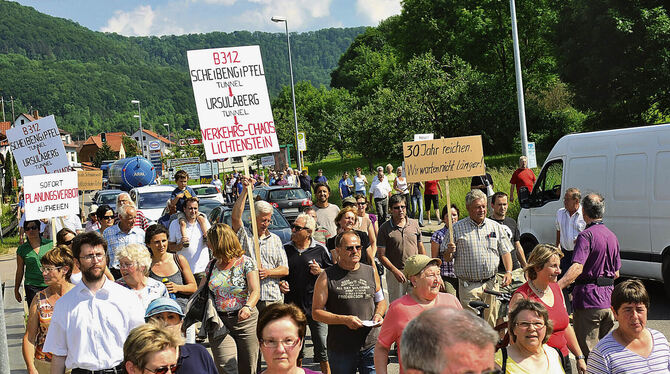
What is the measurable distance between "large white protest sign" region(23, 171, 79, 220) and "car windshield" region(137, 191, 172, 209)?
37.9 ft

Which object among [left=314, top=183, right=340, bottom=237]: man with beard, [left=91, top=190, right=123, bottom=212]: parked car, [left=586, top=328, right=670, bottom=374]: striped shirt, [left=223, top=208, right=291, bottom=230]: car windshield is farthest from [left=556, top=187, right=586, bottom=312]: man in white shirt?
[left=91, top=190, right=123, bottom=212]: parked car

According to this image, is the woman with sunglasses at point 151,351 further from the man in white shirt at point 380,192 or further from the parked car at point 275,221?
the man in white shirt at point 380,192

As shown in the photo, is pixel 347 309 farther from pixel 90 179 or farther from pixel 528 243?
pixel 90 179

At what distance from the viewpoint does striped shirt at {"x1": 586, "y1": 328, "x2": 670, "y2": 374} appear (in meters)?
4.50

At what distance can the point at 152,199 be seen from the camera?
73.5ft

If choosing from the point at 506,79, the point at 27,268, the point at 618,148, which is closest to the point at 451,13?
the point at 506,79

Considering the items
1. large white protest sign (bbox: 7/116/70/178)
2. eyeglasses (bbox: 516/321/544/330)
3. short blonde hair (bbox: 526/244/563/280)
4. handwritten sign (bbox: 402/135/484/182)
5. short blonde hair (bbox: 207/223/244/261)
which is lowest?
eyeglasses (bbox: 516/321/544/330)

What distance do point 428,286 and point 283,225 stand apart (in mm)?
10786

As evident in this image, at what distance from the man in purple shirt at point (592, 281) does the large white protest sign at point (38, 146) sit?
26.9 feet

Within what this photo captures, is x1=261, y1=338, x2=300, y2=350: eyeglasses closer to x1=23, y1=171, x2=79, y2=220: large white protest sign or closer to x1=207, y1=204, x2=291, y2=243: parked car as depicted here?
x1=23, y1=171, x2=79, y2=220: large white protest sign

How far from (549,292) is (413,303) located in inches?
52.3

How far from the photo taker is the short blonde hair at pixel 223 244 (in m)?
6.18

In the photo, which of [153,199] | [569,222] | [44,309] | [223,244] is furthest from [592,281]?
[153,199]

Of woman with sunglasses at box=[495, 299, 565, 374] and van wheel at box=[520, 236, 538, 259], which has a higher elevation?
woman with sunglasses at box=[495, 299, 565, 374]
